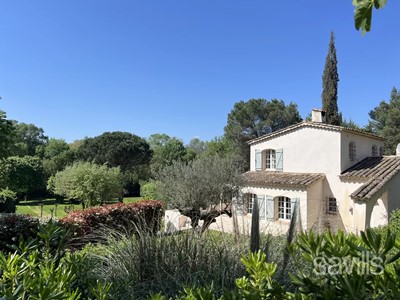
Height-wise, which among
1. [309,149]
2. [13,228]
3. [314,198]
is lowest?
[13,228]

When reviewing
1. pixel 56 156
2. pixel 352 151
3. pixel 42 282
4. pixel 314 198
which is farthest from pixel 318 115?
pixel 56 156

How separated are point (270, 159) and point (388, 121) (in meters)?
20.9

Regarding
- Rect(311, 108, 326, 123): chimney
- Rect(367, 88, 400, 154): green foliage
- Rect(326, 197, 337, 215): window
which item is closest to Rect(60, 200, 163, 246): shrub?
Rect(326, 197, 337, 215): window

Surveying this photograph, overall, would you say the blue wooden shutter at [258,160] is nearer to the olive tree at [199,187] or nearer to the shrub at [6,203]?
the olive tree at [199,187]

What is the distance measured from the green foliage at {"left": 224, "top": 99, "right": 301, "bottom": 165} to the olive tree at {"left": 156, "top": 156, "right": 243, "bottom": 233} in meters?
19.9

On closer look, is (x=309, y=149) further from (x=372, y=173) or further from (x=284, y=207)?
(x=284, y=207)

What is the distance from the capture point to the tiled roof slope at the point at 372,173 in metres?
12.8

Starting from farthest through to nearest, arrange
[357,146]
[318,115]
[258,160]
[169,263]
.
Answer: [258,160] < [318,115] < [357,146] < [169,263]

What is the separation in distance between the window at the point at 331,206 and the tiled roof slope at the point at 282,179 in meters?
1.45

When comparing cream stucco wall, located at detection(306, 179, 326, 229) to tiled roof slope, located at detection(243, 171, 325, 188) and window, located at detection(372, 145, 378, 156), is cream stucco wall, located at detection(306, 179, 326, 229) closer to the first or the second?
tiled roof slope, located at detection(243, 171, 325, 188)

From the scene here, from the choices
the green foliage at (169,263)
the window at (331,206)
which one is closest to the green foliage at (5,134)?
the green foliage at (169,263)

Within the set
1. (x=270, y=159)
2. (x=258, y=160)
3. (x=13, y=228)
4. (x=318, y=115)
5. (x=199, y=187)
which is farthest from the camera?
(x=258, y=160)

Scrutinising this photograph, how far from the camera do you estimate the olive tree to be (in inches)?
539

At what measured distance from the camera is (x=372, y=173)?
14805mm
